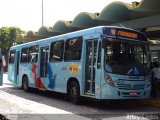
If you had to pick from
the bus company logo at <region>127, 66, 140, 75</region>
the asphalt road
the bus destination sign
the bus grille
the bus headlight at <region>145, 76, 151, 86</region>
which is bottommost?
the asphalt road

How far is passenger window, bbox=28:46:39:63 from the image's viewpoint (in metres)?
18.9

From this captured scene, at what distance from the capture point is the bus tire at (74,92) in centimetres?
1412

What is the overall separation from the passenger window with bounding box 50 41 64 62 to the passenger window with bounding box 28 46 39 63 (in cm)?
224

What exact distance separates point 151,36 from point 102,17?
458 cm

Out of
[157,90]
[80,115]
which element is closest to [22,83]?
[157,90]

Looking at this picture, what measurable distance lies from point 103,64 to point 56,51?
4.19m

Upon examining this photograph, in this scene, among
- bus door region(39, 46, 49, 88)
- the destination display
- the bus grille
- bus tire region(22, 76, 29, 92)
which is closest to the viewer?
the bus grille

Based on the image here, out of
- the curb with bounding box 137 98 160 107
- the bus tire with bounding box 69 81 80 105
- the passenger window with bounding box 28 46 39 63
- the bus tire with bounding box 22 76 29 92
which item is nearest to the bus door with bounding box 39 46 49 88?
the passenger window with bounding box 28 46 39 63

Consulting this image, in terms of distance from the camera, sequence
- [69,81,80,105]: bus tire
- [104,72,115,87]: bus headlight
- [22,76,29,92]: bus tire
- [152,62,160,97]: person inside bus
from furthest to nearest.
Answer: [22,76,29,92]: bus tire, [152,62,160,97]: person inside bus, [69,81,80,105]: bus tire, [104,72,115,87]: bus headlight

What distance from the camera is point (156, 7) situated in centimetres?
1728

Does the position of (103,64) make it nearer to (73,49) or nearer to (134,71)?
(134,71)

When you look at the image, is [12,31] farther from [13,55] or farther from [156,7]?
[156,7]

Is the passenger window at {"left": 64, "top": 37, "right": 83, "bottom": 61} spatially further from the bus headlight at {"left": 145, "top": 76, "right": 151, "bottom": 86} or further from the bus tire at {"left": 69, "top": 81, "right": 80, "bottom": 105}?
the bus headlight at {"left": 145, "top": 76, "right": 151, "bottom": 86}

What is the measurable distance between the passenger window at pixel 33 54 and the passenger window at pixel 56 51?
88.2 inches
